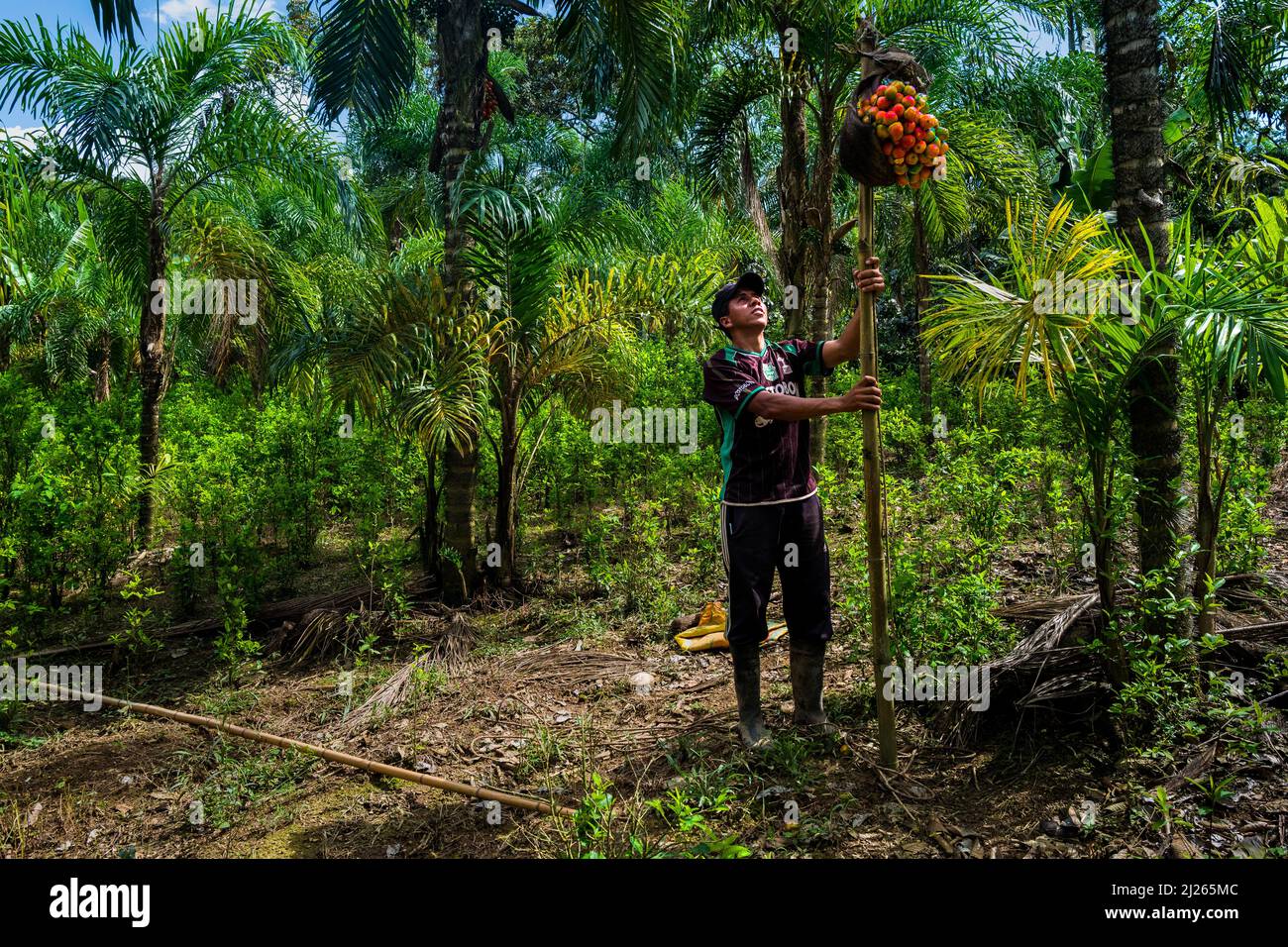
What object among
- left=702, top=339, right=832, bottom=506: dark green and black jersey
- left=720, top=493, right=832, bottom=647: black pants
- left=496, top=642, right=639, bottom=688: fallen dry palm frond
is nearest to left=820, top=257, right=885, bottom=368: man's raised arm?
left=702, top=339, right=832, bottom=506: dark green and black jersey

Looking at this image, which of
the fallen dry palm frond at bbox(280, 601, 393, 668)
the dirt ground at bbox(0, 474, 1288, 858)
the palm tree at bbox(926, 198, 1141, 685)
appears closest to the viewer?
the dirt ground at bbox(0, 474, 1288, 858)

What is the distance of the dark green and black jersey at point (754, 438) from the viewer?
3650mm

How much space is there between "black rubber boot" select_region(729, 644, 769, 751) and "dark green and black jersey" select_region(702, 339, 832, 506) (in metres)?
0.67

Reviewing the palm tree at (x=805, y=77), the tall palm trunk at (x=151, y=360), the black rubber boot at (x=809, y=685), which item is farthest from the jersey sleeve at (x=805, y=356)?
the tall palm trunk at (x=151, y=360)

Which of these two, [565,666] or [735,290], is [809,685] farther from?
[565,666]

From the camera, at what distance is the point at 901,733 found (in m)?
3.82

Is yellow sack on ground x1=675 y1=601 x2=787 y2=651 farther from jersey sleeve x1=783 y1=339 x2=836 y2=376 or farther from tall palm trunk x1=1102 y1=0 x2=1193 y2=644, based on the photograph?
tall palm trunk x1=1102 y1=0 x2=1193 y2=644

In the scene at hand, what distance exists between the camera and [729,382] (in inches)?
143

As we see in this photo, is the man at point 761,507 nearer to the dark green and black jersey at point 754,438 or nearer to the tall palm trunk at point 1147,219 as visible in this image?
the dark green and black jersey at point 754,438

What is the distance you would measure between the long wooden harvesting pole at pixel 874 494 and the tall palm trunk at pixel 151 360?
6.74 metres

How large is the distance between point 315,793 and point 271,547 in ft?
13.7

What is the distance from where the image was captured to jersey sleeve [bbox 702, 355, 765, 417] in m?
3.59

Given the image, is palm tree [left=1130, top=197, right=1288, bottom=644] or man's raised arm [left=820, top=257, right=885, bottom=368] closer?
palm tree [left=1130, top=197, right=1288, bottom=644]

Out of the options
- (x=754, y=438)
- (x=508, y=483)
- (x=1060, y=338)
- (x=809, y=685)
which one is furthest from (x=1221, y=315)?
(x=508, y=483)
